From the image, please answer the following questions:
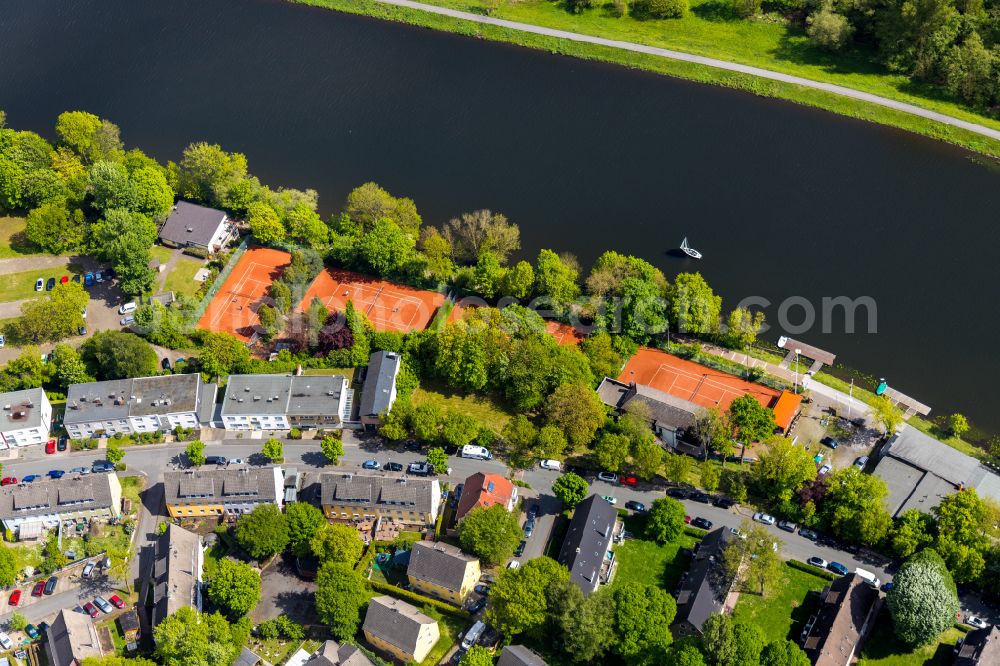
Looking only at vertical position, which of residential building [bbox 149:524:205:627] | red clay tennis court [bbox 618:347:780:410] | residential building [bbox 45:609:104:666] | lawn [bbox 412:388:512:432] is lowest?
residential building [bbox 45:609:104:666]

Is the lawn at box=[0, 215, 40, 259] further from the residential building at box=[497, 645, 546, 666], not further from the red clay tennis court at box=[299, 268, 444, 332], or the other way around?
the residential building at box=[497, 645, 546, 666]

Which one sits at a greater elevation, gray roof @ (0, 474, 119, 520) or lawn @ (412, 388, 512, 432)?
lawn @ (412, 388, 512, 432)

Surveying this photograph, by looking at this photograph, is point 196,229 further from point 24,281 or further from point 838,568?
point 838,568

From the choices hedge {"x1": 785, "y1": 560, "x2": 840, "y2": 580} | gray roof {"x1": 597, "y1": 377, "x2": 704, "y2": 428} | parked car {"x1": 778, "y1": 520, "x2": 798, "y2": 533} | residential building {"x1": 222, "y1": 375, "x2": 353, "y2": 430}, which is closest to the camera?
hedge {"x1": 785, "y1": 560, "x2": 840, "y2": 580}

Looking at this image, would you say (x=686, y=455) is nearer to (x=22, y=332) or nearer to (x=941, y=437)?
(x=941, y=437)

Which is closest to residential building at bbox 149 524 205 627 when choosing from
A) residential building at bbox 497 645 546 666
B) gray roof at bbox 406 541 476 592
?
gray roof at bbox 406 541 476 592

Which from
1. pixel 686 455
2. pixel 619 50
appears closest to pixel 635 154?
pixel 619 50

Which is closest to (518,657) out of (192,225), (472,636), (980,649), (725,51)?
(472,636)
